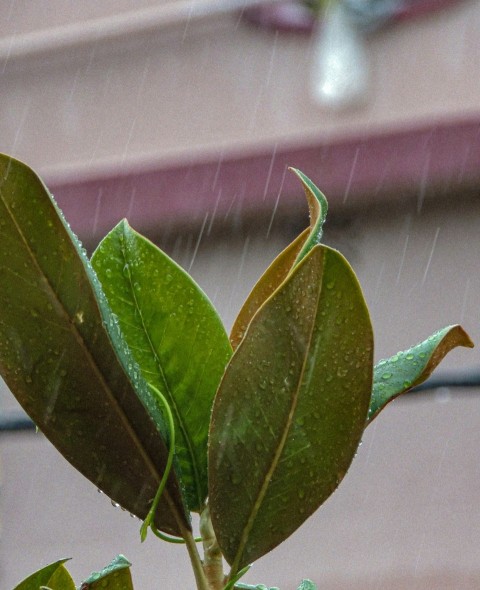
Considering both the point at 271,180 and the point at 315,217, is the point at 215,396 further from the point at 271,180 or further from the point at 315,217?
the point at 271,180

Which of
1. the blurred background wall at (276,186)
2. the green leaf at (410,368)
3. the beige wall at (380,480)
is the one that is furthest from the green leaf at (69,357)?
the blurred background wall at (276,186)

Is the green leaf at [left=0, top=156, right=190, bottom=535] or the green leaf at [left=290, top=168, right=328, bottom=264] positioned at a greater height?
the green leaf at [left=290, top=168, right=328, bottom=264]

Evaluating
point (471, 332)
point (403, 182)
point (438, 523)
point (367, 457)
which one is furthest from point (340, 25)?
point (438, 523)

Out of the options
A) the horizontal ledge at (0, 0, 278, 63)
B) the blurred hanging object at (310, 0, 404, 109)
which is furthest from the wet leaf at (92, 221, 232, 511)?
the horizontal ledge at (0, 0, 278, 63)

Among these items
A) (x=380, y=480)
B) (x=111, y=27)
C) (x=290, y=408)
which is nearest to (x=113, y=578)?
(x=290, y=408)

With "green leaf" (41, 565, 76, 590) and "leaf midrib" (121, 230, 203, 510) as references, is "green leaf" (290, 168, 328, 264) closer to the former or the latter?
"leaf midrib" (121, 230, 203, 510)

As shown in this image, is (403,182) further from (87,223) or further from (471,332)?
(87,223)

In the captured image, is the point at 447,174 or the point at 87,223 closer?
the point at 447,174

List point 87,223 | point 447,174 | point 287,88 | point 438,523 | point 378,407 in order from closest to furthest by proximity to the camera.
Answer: point 378,407 → point 438,523 → point 447,174 → point 87,223 → point 287,88

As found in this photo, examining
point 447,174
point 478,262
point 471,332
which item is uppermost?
point 447,174
